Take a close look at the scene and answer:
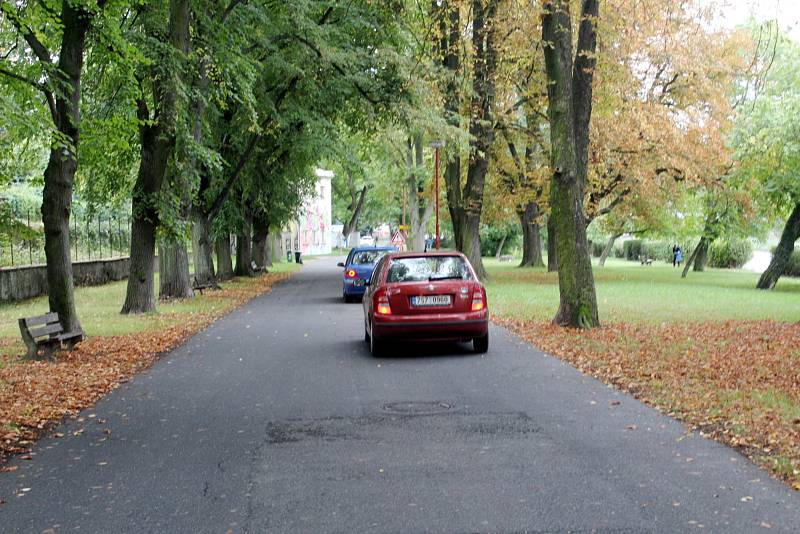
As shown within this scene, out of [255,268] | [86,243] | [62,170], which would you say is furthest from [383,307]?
[255,268]

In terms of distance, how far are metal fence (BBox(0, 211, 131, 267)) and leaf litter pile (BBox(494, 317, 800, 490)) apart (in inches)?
620

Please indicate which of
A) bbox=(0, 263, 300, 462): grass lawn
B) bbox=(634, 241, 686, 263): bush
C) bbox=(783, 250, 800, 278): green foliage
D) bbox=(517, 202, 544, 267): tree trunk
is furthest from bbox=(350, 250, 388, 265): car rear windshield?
bbox=(634, 241, 686, 263): bush

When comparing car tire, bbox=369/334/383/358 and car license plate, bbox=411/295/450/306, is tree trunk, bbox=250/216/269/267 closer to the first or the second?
car tire, bbox=369/334/383/358

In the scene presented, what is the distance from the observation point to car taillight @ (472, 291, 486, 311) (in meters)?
12.2

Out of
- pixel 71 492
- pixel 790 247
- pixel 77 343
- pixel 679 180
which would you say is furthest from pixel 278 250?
pixel 71 492

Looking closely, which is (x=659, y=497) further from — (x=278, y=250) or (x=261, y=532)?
(x=278, y=250)

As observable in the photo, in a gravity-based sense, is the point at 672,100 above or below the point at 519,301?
above

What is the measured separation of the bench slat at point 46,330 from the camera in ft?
39.2

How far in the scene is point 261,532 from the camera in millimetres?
4715

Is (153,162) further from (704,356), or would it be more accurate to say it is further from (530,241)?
(530,241)

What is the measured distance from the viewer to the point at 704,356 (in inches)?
465

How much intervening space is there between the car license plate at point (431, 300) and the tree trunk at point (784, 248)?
21.8 meters

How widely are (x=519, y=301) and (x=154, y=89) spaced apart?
11169 millimetres

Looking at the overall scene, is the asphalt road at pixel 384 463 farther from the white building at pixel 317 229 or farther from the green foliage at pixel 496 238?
the white building at pixel 317 229
